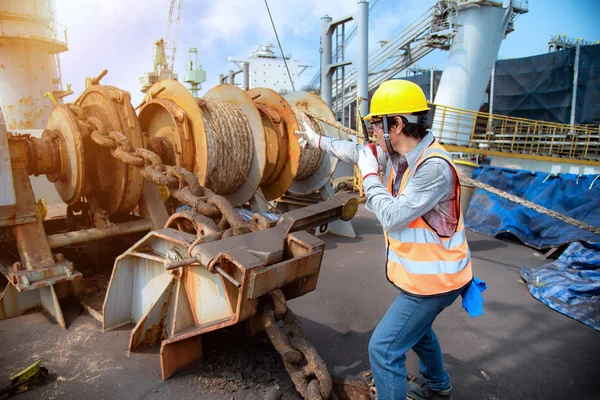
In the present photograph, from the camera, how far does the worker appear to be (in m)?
2.04

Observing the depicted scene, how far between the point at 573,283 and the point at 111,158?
18.8ft

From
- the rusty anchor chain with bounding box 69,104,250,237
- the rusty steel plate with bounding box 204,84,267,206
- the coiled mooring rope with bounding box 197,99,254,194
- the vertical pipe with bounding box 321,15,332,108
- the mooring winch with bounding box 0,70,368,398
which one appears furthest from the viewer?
the vertical pipe with bounding box 321,15,332,108

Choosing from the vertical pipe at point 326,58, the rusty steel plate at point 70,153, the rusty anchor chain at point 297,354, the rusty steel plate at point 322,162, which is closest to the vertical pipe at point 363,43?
the vertical pipe at point 326,58

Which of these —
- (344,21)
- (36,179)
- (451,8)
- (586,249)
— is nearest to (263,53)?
(451,8)

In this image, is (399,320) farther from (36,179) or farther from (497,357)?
(36,179)

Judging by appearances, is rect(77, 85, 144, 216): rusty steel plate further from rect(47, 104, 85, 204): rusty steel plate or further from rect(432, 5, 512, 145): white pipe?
rect(432, 5, 512, 145): white pipe

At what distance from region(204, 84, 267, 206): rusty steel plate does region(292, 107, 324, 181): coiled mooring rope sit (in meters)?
0.99

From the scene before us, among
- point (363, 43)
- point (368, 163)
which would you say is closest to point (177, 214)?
point (368, 163)

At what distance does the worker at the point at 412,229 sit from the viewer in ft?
6.68

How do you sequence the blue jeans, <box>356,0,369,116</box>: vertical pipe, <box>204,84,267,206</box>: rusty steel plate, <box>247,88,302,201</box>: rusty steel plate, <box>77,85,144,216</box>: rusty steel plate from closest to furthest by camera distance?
1. the blue jeans
2. <box>77,85,144,216</box>: rusty steel plate
3. <box>204,84,267,206</box>: rusty steel plate
4. <box>247,88,302,201</box>: rusty steel plate
5. <box>356,0,369,116</box>: vertical pipe

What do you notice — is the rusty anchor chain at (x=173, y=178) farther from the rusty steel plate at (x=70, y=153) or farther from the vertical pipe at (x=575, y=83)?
the vertical pipe at (x=575, y=83)

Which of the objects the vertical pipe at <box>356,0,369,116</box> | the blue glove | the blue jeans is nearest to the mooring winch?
the blue jeans

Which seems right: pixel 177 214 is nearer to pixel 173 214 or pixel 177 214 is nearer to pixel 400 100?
pixel 173 214

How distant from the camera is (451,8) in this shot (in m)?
13.3
